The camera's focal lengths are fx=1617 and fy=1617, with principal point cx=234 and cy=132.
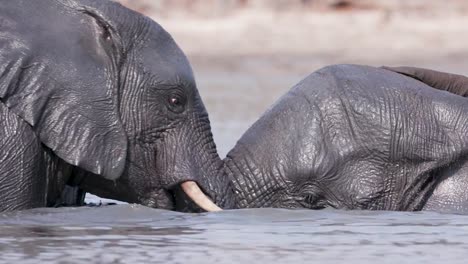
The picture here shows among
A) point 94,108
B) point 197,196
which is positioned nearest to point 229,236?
point 197,196

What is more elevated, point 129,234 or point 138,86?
point 138,86

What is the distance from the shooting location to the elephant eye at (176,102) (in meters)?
6.48

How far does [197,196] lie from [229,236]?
0.40 meters

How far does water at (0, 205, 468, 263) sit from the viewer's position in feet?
18.6

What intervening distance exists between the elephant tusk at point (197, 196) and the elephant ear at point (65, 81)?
12.0 inches

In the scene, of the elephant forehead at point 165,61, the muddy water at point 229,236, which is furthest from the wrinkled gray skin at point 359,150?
the elephant forehead at point 165,61

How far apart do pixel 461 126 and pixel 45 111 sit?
172 centimetres

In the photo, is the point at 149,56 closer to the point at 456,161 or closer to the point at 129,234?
the point at 129,234

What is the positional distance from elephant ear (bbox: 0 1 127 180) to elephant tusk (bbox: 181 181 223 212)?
1.00 ft

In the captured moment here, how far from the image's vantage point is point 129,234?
612 cm

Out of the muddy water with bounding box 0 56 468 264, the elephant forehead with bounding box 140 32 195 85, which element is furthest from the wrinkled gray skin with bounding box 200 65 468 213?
the elephant forehead with bounding box 140 32 195 85

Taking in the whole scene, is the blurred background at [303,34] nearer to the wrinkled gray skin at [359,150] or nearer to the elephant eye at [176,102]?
the wrinkled gray skin at [359,150]

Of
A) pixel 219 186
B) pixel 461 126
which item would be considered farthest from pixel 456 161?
pixel 219 186

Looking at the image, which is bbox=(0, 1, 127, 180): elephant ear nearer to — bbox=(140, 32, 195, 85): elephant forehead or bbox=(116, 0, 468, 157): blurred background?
bbox=(140, 32, 195, 85): elephant forehead
